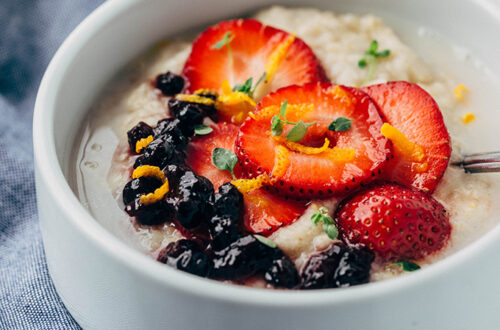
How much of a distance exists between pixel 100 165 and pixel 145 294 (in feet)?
2.33

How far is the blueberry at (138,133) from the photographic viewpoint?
7.00 ft

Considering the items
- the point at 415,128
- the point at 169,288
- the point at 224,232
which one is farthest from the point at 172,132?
the point at 415,128

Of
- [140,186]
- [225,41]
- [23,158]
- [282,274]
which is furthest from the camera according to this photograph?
[23,158]

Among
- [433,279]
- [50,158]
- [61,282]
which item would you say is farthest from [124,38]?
[433,279]

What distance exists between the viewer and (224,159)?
2.05 m

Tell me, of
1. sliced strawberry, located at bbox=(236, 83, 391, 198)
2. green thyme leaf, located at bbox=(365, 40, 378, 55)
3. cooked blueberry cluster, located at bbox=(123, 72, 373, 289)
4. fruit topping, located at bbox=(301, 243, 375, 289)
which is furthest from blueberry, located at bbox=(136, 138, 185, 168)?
green thyme leaf, located at bbox=(365, 40, 378, 55)

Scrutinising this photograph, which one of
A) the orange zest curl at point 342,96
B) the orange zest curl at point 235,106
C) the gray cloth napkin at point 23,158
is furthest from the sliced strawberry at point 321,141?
the gray cloth napkin at point 23,158

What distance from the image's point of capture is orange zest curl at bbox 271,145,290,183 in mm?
1972

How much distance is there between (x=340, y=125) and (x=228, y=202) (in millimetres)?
492

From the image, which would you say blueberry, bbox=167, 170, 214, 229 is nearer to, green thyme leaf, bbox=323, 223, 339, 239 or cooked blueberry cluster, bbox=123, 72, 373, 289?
cooked blueberry cluster, bbox=123, 72, 373, 289

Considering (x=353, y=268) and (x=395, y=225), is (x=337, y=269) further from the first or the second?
(x=395, y=225)

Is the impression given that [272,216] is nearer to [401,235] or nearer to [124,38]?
[401,235]

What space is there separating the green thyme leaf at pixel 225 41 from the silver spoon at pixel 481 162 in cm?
95

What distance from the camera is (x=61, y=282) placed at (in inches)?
79.2
